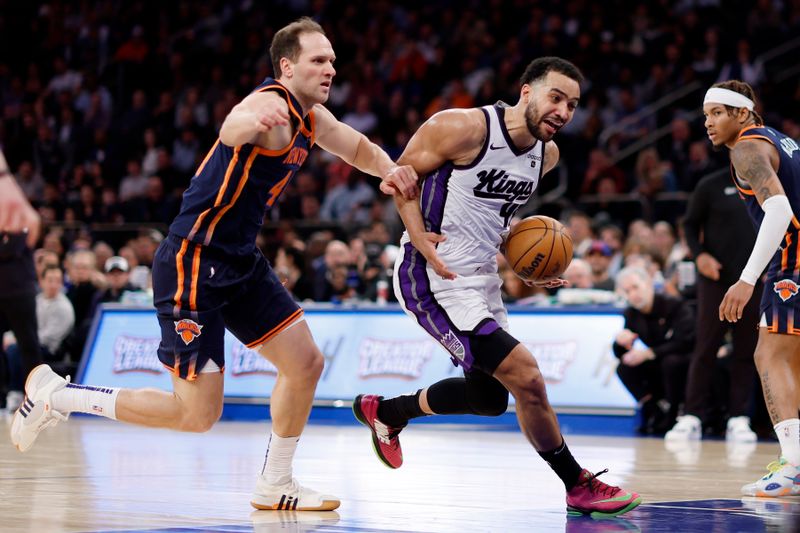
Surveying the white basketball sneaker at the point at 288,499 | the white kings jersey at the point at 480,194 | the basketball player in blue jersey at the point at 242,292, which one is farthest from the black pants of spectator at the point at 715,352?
the white basketball sneaker at the point at 288,499

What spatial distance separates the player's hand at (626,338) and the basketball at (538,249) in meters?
4.92

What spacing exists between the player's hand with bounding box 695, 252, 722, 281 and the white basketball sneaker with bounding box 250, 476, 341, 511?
5.51 meters

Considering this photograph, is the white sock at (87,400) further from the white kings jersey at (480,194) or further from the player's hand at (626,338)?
the player's hand at (626,338)

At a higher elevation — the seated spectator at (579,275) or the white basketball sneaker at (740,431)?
the seated spectator at (579,275)

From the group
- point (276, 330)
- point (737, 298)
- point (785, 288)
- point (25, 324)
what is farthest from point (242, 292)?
point (25, 324)

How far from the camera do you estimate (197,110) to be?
69.3ft

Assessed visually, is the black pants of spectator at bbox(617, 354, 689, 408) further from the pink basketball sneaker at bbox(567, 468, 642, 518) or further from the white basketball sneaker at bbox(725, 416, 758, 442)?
the pink basketball sneaker at bbox(567, 468, 642, 518)

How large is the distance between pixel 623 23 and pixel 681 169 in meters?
3.23

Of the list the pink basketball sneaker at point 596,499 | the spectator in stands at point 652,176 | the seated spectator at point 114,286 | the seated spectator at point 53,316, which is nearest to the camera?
the pink basketball sneaker at point 596,499

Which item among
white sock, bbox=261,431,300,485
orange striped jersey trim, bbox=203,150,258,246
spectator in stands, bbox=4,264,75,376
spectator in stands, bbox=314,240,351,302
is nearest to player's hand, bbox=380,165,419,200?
orange striped jersey trim, bbox=203,150,258,246

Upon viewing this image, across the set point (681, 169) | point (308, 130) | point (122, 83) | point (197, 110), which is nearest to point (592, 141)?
point (681, 169)

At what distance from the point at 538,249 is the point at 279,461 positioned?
163 centimetres

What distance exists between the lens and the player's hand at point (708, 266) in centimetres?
1020

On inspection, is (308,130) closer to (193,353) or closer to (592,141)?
(193,353)
